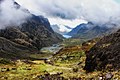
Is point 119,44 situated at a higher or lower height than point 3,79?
higher

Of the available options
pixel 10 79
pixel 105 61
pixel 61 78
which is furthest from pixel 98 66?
pixel 10 79

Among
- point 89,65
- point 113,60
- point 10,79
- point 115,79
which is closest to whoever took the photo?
point 115,79

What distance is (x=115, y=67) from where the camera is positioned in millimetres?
52531

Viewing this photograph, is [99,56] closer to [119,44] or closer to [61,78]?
[119,44]

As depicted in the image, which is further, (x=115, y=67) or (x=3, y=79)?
(x=3, y=79)

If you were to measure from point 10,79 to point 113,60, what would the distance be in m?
44.8

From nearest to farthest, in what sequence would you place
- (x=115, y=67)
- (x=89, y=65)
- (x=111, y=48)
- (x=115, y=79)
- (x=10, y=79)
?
1. (x=115, y=79)
2. (x=115, y=67)
3. (x=111, y=48)
4. (x=89, y=65)
5. (x=10, y=79)

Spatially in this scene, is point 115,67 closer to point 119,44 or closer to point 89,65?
point 119,44

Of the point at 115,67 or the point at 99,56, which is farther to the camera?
the point at 99,56

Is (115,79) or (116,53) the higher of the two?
(116,53)

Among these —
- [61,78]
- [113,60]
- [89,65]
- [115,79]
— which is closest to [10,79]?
[89,65]

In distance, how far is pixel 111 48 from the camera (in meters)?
64.6

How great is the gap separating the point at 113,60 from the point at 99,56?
10.7m

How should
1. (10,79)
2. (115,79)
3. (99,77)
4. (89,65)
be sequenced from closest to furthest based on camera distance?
(115,79) < (99,77) < (89,65) < (10,79)
